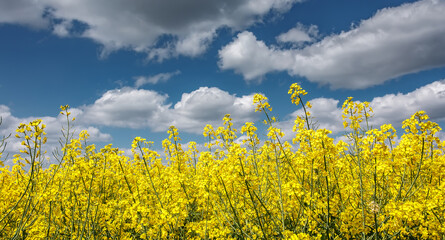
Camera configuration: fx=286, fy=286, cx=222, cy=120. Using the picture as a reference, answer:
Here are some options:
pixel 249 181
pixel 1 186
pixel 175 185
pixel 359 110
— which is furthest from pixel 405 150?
pixel 1 186

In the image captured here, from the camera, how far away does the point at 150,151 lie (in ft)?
18.0

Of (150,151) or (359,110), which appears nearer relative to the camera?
(359,110)

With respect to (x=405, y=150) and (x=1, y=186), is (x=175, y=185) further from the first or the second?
(x=1, y=186)

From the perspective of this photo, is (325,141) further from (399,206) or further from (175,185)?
(175,185)

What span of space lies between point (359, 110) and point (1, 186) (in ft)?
25.5

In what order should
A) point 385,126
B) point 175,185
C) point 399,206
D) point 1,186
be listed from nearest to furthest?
1. point 399,206
2. point 385,126
3. point 175,185
4. point 1,186

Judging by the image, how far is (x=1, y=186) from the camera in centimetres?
666

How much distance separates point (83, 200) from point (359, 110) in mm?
4613

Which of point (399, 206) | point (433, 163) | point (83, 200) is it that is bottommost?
point (399, 206)

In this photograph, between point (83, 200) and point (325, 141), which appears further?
point (83, 200)

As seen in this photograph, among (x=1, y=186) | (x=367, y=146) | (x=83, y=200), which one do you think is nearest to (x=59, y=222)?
(x=83, y=200)

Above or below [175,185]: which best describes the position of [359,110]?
above

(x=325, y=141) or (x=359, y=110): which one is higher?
(x=359, y=110)

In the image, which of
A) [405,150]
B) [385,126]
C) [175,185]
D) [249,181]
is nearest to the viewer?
[249,181]
